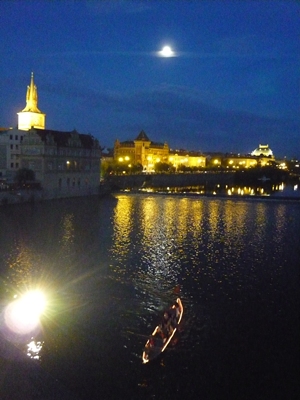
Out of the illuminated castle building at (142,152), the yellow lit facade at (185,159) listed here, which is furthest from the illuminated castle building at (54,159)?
the yellow lit facade at (185,159)

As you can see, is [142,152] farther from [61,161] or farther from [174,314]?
[174,314]

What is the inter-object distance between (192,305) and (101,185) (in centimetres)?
4216

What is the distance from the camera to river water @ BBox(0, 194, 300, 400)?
948cm

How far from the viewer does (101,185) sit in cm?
5481

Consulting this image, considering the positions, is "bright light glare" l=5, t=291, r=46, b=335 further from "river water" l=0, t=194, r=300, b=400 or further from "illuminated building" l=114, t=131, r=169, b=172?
"illuminated building" l=114, t=131, r=169, b=172

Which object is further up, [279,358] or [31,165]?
[31,165]

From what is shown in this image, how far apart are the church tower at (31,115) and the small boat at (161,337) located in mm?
54008

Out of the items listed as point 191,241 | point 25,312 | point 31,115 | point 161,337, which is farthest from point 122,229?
point 31,115

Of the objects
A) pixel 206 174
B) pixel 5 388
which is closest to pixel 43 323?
pixel 5 388

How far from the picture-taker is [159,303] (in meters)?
13.8

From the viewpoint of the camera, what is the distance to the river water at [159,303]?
9.48m

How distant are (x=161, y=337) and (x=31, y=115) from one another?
55.8 metres

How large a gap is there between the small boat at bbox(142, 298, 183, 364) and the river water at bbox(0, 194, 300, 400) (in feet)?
0.66

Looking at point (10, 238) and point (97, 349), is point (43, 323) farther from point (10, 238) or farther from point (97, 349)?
point (10, 238)
